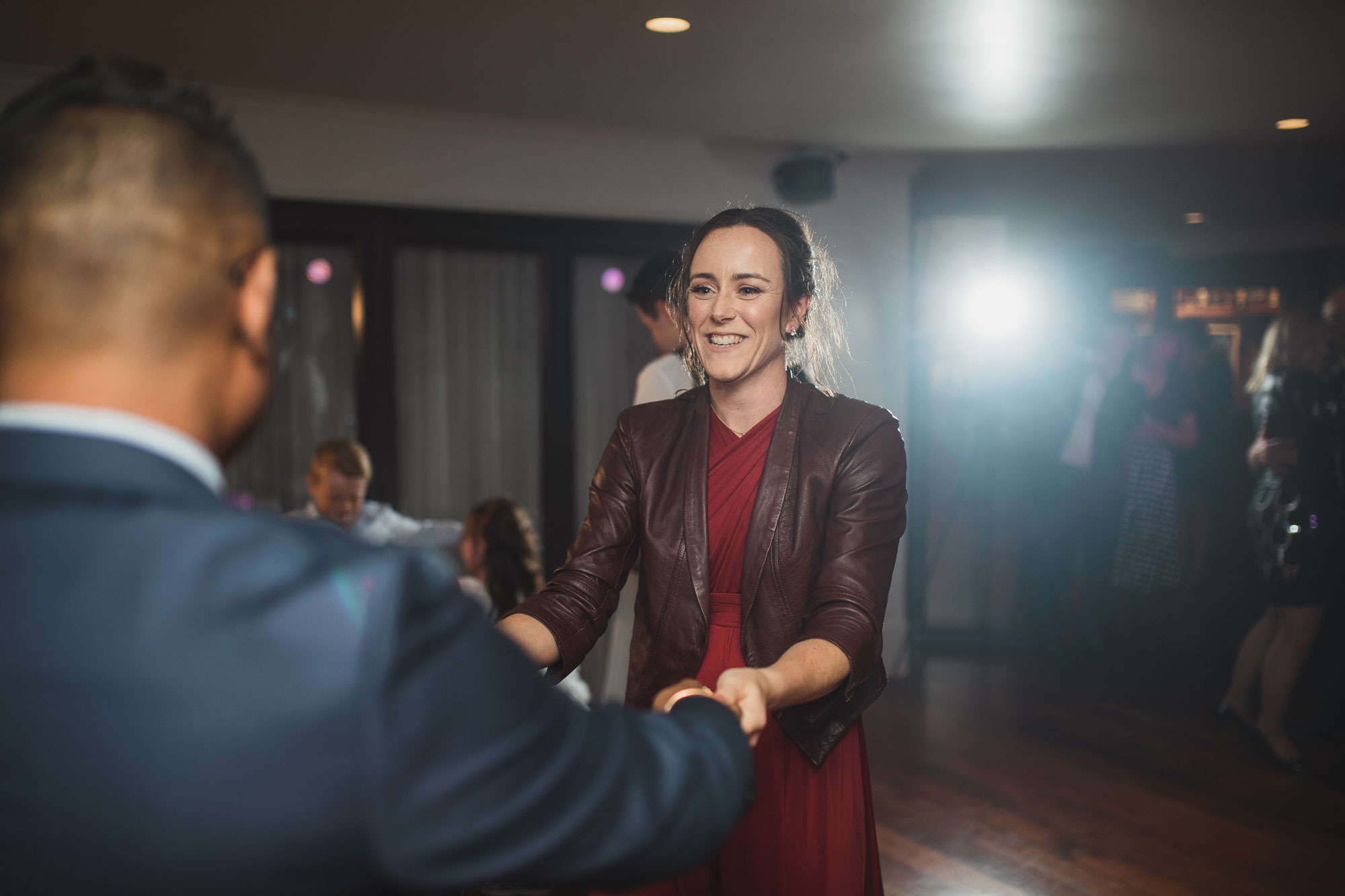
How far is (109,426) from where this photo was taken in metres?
0.60

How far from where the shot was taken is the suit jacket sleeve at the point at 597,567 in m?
1.51

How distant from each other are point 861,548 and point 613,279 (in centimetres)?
401

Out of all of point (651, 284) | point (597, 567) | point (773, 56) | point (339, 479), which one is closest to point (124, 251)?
point (597, 567)

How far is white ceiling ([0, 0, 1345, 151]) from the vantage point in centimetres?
345

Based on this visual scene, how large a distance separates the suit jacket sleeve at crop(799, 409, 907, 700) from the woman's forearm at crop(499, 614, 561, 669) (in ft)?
1.15

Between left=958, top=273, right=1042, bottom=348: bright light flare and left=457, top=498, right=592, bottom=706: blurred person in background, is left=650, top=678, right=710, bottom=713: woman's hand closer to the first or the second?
left=457, top=498, right=592, bottom=706: blurred person in background

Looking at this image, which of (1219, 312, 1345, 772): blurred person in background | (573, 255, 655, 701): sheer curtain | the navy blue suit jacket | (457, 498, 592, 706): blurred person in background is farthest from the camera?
(573, 255, 655, 701): sheer curtain

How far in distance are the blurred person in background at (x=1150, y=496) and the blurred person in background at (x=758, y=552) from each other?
4654mm

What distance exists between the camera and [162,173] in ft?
2.09

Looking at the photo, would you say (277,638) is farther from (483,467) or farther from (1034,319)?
(1034,319)

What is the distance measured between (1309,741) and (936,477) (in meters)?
2.26

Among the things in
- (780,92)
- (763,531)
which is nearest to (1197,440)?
(780,92)

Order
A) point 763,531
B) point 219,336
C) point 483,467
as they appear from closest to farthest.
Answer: point 219,336 < point 763,531 < point 483,467

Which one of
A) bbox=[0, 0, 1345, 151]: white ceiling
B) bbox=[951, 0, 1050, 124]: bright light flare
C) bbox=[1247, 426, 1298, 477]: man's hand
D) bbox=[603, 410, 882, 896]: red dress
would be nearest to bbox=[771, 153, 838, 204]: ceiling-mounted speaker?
bbox=[0, 0, 1345, 151]: white ceiling
